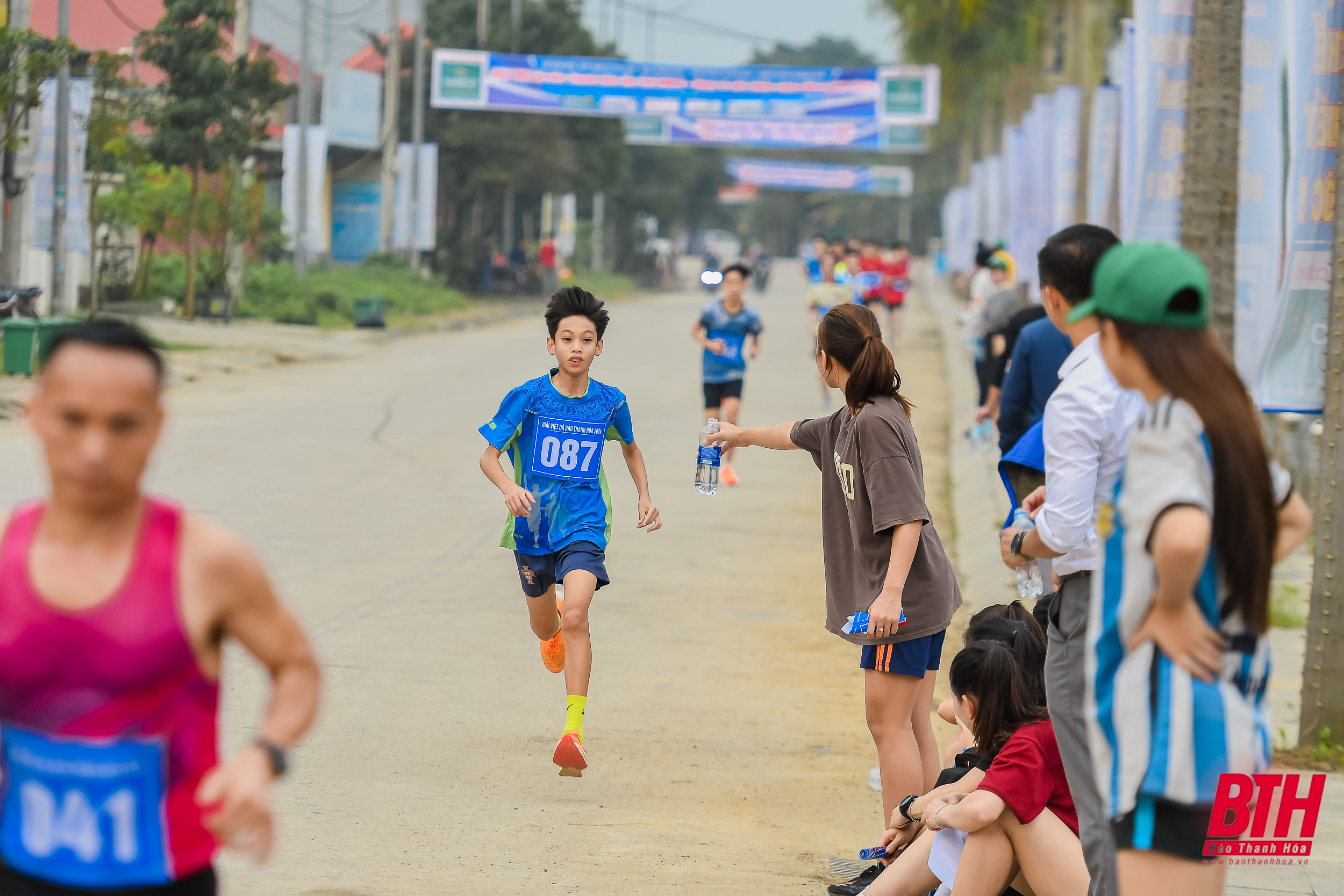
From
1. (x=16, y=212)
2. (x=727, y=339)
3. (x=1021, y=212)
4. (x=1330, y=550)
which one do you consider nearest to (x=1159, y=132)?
(x=1330, y=550)

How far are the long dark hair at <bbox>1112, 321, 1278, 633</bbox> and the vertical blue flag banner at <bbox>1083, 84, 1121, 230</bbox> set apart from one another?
11.8 m

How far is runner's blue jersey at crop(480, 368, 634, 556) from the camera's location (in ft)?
19.7

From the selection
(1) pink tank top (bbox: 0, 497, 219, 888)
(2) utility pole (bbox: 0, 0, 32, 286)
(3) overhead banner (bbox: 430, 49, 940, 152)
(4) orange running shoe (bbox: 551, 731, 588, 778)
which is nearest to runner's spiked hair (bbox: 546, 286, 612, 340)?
(4) orange running shoe (bbox: 551, 731, 588, 778)

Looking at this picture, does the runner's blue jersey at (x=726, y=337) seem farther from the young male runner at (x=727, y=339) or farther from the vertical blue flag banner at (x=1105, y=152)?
the vertical blue flag banner at (x=1105, y=152)

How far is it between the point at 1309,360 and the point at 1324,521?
3.38 ft

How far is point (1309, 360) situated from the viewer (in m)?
7.28

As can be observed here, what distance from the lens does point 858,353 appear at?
4836 mm

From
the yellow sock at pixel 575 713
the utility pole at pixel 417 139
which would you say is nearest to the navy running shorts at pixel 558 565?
the yellow sock at pixel 575 713

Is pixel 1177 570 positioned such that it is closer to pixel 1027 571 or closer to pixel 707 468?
pixel 1027 571

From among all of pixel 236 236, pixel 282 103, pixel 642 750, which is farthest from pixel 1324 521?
pixel 282 103

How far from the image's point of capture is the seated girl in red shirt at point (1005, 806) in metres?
4.06

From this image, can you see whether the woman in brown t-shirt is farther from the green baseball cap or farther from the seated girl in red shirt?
the green baseball cap

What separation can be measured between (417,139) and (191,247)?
36.1ft

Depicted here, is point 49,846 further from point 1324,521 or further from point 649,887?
point 1324,521
